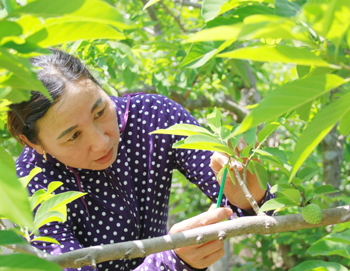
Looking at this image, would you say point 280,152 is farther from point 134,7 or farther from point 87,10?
point 134,7

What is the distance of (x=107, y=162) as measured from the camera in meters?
1.38

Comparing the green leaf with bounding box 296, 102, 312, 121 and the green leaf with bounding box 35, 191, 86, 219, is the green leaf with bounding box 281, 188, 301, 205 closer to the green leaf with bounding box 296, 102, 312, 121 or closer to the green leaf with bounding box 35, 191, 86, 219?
the green leaf with bounding box 296, 102, 312, 121

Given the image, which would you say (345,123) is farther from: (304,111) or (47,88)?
(47,88)

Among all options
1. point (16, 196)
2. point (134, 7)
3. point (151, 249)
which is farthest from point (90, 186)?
point (134, 7)

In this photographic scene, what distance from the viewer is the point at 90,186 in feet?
5.07

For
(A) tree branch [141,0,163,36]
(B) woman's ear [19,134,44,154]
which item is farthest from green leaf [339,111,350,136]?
(A) tree branch [141,0,163,36]

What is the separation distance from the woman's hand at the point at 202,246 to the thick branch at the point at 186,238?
0.63ft

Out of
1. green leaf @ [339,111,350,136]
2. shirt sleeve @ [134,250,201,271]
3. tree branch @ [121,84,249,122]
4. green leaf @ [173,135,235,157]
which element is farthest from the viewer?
tree branch @ [121,84,249,122]

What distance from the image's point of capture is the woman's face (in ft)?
3.92

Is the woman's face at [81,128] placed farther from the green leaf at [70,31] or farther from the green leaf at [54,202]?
the green leaf at [70,31]

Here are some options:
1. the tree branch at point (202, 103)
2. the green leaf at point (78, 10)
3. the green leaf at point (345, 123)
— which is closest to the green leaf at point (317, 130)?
the green leaf at point (345, 123)

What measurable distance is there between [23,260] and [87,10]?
316 mm

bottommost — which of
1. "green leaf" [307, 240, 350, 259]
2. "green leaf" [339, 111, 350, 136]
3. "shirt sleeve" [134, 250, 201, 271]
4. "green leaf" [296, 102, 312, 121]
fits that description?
"shirt sleeve" [134, 250, 201, 271]

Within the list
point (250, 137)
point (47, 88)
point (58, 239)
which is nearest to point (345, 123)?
point (250, 137)
